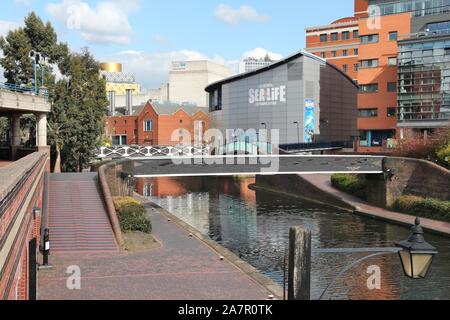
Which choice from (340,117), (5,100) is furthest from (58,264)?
(340,117)

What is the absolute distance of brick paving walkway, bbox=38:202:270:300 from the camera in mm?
16625

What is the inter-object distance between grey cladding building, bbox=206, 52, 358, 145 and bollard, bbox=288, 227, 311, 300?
75.1 metres

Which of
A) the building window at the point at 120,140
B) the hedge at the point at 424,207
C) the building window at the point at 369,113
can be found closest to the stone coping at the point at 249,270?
the hedge at the point at 424,207

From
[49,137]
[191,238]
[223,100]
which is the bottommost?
[191,238]

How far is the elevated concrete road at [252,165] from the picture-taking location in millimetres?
39375

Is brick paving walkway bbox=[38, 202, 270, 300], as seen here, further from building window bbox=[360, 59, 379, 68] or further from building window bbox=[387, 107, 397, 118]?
building window bbox=[360, 59, 379, 68]

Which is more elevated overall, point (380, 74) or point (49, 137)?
point (380, 74)

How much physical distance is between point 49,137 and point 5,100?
1302 centimetres

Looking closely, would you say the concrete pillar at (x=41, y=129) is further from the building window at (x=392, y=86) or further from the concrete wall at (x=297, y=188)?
the building window at (x=392, y=86)

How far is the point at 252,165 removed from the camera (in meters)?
42.5

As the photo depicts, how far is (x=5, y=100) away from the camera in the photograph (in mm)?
29578

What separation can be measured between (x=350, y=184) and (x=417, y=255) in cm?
4663

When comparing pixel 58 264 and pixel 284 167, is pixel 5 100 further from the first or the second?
pixel 284 167

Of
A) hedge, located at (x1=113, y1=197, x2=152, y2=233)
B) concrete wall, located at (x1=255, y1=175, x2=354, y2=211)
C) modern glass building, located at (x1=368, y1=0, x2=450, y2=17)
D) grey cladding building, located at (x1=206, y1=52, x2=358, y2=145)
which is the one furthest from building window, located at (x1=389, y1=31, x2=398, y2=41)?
hedge, located at (x1=113, y1=197, x2=152, y2=233)
